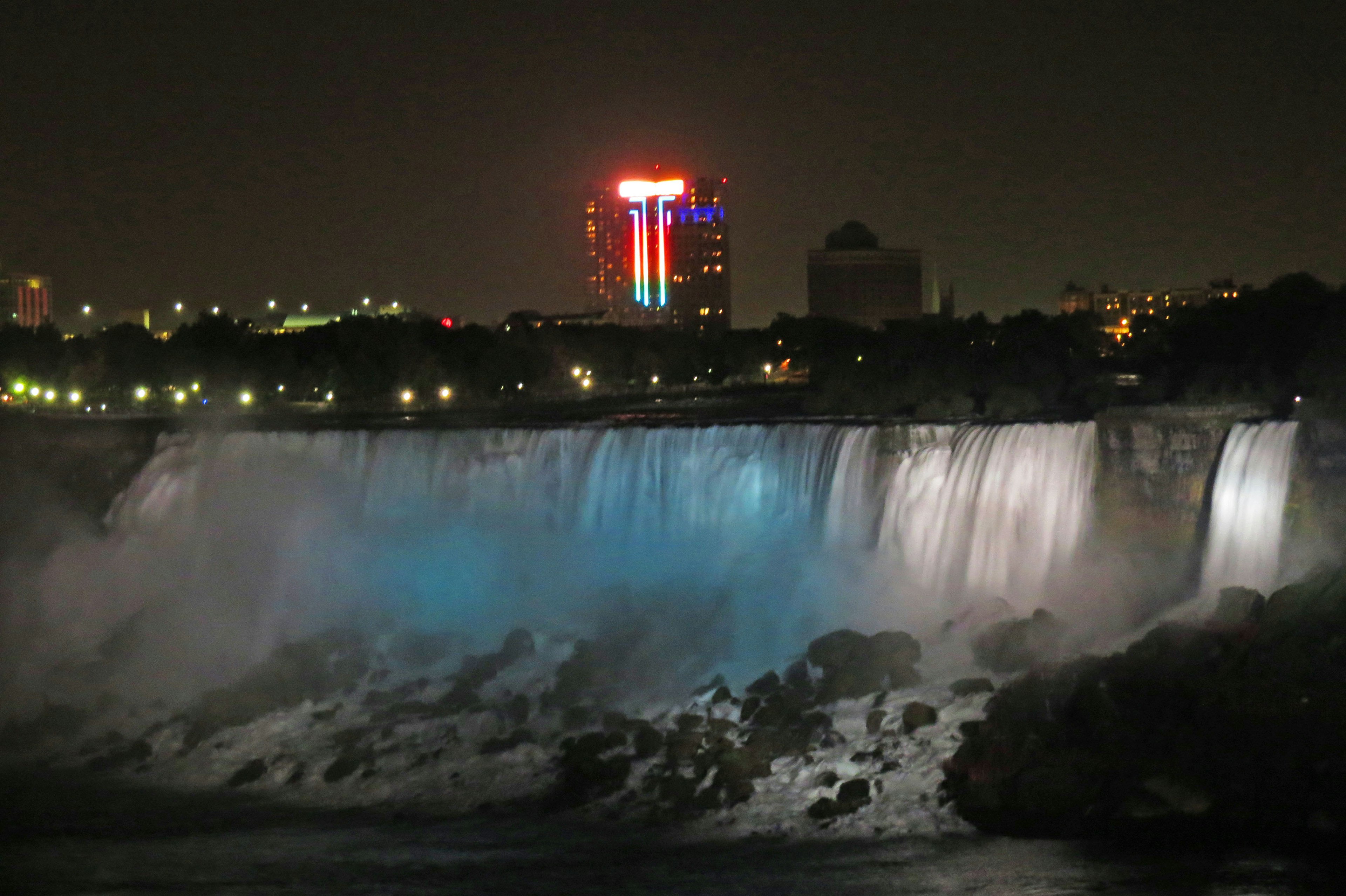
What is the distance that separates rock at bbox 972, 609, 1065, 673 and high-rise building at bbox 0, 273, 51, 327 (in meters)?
122

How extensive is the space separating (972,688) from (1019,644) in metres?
2.01

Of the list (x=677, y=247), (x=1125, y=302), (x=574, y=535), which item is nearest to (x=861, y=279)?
(x=677, y=247)

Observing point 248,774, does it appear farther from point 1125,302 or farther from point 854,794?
point 1125,302

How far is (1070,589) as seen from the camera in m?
28.2

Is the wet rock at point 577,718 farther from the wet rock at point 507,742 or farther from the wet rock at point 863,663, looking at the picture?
the wet rock at point 863,663

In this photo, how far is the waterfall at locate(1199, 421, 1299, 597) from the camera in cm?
2627

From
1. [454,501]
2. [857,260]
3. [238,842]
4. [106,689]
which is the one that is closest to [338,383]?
[454,501]

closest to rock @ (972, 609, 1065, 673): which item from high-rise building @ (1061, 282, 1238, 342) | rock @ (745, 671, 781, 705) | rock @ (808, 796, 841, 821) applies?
rock @ (745, 671, 781, 705)

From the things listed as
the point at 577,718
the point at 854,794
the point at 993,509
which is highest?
the point at 993,509

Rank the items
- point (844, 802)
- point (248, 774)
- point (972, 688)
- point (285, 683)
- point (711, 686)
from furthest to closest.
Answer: point (285, 683)
point (711, 686)
point (248, 774)
point (972, 688)
point (844, 802)

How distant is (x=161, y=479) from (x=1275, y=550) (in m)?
25.6

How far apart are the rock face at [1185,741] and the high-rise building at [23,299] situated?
413 feet

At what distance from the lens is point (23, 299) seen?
477ft

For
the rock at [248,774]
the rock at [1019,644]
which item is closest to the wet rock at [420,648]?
the rock at [248,774]
